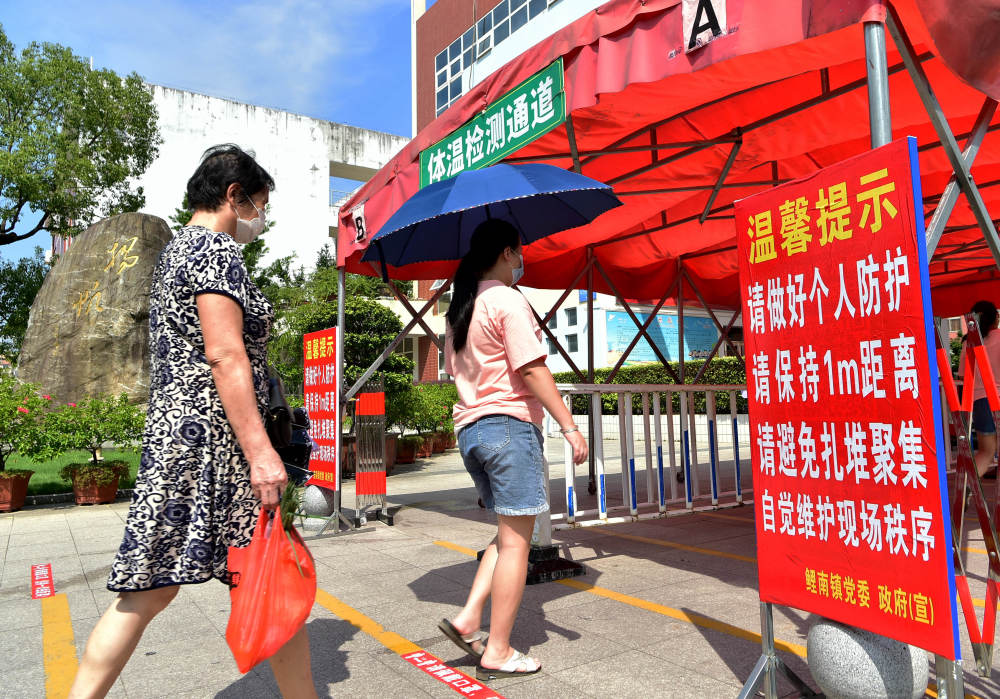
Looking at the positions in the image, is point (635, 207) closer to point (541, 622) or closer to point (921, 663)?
point (541, 622)

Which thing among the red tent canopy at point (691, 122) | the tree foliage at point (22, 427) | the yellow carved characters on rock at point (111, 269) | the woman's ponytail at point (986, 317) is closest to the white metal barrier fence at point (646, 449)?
the red tent canopy at point (691, 122)

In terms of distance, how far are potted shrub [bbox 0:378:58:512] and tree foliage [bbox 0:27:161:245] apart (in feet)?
32.5

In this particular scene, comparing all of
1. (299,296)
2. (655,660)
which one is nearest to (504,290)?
(655,660)

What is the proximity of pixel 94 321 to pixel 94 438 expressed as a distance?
878cm

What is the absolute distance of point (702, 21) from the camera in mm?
3166

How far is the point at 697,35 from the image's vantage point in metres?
3.18

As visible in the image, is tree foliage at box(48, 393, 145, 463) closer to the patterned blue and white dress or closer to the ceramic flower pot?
the ceramic flower pot

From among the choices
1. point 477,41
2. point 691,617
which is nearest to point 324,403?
point 691,617

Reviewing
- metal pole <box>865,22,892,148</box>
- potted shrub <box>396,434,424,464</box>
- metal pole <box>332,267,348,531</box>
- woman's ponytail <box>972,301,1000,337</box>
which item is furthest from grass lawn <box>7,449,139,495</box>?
woman's ponytail <box>972,301,1000,337</box>

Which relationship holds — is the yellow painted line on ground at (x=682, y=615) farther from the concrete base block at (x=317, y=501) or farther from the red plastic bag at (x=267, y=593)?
the concrete base block at (x=317, y=501)

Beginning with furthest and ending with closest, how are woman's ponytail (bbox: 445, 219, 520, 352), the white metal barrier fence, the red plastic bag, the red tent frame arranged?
1. the white metal barrier fence
2. woman's ponytail (bbox: 445, 219, 520, 352)
3. the red tent frame
4. the red plastic bag

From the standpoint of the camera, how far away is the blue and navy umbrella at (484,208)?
3.78 meters

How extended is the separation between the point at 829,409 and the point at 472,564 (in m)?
3.35

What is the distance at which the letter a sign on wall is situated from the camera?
3.08m
